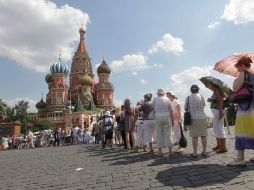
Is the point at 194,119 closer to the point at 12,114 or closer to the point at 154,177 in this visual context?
the point at 154,177

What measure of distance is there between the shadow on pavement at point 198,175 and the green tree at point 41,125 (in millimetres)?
69863

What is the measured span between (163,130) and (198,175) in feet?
10.7

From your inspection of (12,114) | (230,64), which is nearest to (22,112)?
(12,114)

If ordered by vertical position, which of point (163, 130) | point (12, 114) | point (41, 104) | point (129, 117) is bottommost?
point (163, 130)

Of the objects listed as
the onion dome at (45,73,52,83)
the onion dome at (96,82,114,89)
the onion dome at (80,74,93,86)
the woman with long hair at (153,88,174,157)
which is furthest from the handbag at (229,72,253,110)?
the onion dome at (45,73,52,83)

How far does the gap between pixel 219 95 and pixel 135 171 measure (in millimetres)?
2880

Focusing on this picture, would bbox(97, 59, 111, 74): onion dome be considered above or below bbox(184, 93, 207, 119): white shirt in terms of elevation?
above

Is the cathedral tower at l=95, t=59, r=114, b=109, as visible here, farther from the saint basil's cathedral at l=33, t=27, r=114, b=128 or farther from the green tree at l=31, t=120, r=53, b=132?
the green tree at l=31, t=120, r=53, b=132

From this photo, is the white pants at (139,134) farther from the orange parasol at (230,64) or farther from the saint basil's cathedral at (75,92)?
the saint basil's cathedral at (75,92)

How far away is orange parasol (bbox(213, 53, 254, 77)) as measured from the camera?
720 centimetres

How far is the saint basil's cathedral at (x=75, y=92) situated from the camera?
76.2 m

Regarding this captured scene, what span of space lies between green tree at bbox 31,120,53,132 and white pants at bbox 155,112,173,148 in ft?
221

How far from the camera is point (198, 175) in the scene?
6352 mm

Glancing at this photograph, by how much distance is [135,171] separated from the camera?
24.9ft
